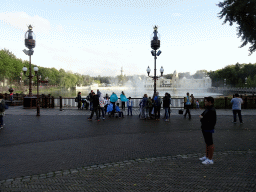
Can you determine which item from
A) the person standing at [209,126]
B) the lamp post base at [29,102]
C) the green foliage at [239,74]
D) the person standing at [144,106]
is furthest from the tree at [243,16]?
the green foliage at [239,74]

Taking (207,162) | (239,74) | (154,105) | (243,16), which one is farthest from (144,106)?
(239,74)

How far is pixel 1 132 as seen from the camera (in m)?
9.43

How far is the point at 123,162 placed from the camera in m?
5.53

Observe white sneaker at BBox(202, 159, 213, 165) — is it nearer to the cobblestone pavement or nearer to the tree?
the cobblestone pavement

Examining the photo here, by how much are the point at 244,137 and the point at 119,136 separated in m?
4.95

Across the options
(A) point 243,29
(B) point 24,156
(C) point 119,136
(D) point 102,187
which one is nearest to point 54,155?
(B) point 24,156

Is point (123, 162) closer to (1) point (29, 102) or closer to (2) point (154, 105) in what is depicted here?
(2) point (154, 105)

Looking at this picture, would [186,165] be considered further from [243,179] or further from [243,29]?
[243,29]

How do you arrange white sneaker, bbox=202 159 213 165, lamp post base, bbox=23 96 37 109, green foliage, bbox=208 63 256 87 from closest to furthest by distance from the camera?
white sneaker, bbox=202 159 213 165 → lamp post base, bbox=23 96 37 109 → green foliage, bbox=208 63 256 87

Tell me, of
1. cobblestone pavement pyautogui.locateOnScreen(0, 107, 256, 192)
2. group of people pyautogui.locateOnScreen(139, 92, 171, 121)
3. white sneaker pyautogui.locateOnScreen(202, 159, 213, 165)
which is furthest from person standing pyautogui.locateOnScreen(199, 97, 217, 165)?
group of people pyautogui.locateOnScreen(139, 92, 171, 121)

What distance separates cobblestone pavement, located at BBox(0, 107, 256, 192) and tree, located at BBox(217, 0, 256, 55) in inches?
504

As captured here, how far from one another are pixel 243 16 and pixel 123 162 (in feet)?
62.0

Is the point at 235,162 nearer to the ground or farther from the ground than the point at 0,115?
nearer to the ground

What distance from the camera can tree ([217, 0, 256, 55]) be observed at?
17.3m
